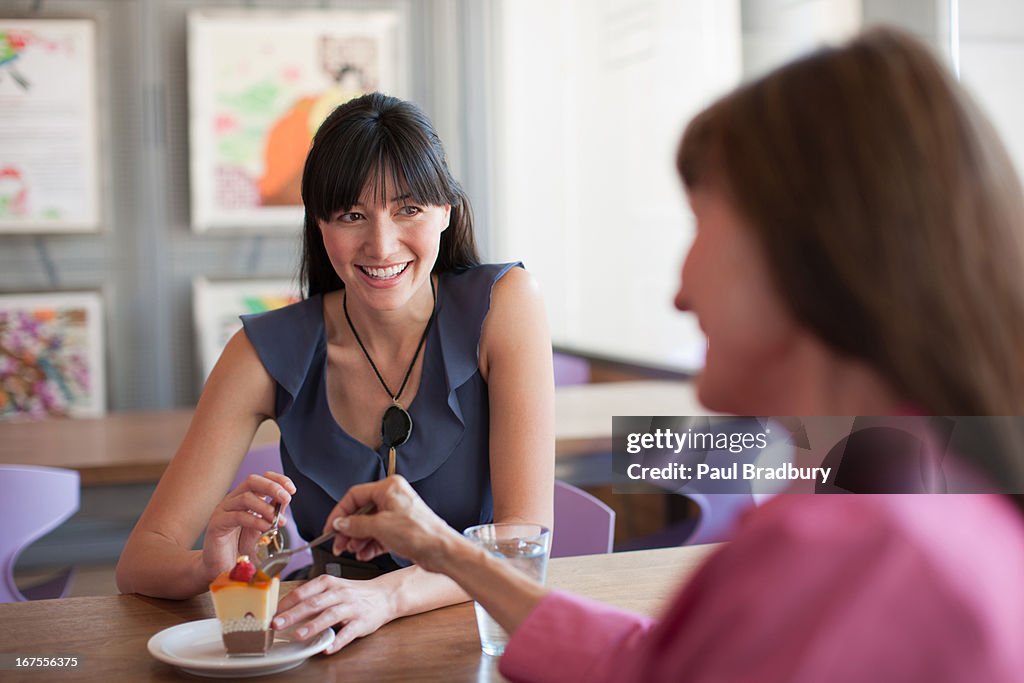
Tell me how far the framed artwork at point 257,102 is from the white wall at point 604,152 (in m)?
0.82

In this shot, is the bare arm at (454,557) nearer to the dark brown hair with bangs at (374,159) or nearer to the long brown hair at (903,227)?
the long brown hair at (903,227)

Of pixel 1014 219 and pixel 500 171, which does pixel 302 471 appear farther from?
pixel 500 171

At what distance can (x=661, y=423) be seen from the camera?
3133mm

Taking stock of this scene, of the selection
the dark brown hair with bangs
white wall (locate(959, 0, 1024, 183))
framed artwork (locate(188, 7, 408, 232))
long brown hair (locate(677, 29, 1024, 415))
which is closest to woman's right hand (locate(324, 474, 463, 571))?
long brown hair (locate(677, 29, 1024, 415))

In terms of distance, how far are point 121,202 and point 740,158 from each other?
13.3ft

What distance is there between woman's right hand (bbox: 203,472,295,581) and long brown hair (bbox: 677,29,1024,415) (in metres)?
0.84

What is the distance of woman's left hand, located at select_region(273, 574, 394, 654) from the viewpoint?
1254 mm

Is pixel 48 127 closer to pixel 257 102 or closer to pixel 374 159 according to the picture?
pixel 257 102

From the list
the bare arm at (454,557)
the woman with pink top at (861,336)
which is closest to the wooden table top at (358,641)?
the bare arm at (454,557)

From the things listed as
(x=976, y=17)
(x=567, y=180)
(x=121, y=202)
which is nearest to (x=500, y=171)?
(x=567, y=180)

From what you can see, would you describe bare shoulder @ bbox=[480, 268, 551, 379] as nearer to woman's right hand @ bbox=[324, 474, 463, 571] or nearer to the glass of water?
the glass of water

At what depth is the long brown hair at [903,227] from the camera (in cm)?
63

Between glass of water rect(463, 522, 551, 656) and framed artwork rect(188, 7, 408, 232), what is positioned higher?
framed artwork rect(188, 7, 408, 232)

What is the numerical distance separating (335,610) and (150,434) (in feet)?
7.21
